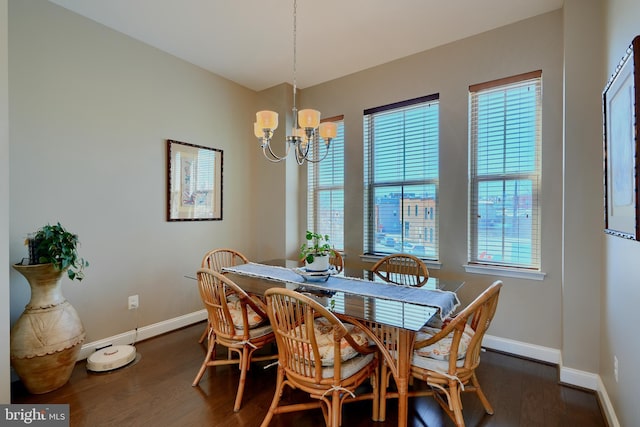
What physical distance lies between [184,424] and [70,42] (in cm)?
306

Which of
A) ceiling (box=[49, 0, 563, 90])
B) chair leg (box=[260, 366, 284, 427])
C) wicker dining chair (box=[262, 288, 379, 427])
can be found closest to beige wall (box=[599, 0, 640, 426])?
ceiling (box=[49, 0, 563, 90])

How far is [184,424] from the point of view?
6.15ft

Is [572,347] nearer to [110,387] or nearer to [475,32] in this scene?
[475,32]

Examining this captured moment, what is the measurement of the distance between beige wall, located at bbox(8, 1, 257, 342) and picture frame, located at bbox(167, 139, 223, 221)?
8 centimetres

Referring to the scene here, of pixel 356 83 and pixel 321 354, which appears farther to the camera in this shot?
pixel 356 83

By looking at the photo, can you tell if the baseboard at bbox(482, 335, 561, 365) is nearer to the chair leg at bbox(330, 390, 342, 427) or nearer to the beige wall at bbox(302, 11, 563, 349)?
the beige wall at bbox(302, 11, 563, 349)

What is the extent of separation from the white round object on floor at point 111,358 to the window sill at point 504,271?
3075mm

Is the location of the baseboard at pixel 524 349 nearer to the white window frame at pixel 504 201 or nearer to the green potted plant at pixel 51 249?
the white window frame at pixel 504 201

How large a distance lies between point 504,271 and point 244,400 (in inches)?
92.4

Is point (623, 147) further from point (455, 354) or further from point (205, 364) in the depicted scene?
point (205, 364)

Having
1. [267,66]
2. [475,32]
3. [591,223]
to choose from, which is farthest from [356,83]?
[591,223]

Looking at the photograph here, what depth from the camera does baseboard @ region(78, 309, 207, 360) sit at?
2696mm

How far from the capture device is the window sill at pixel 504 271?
102 inches

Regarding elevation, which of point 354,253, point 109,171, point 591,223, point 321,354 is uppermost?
point 109,171
